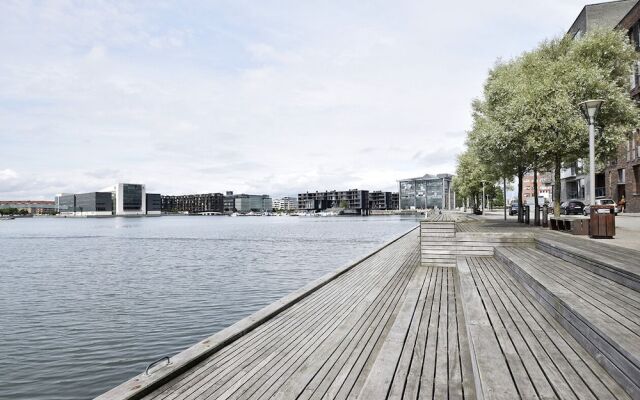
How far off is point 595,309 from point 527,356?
4.73 feet

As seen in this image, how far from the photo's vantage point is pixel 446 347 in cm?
504

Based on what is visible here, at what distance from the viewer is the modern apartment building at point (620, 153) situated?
37.3 meters

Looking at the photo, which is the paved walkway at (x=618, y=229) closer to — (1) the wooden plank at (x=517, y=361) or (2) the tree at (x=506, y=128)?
(2) the tree at (x=506, y=128)

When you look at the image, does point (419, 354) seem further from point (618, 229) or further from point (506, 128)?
point (506, 128)

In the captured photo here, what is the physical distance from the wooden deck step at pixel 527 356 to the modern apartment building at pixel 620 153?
995 inches

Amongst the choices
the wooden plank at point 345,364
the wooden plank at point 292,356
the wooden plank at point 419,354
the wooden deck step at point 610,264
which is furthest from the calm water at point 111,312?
the wooden deck step at point 610,264

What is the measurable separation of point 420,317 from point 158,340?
5684 mm

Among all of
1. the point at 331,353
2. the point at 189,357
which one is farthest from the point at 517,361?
the point at 189,357

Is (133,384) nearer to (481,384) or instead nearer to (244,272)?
(481,384)

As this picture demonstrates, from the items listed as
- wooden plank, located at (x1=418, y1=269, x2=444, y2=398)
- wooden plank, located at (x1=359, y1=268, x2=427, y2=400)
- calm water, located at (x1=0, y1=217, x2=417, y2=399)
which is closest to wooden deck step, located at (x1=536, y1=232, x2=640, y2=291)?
wooden plank, located at (x1=418, y1=269, x2=444, y2=398)

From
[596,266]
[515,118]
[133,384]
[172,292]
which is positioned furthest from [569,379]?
[515,118]

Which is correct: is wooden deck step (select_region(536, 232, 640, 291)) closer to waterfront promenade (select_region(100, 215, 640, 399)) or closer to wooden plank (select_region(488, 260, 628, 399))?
waterfront promenade (select_region(100, 215, 640, 399))

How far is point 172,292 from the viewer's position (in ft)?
47.7

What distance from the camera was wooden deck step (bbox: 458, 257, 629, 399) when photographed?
324cm
